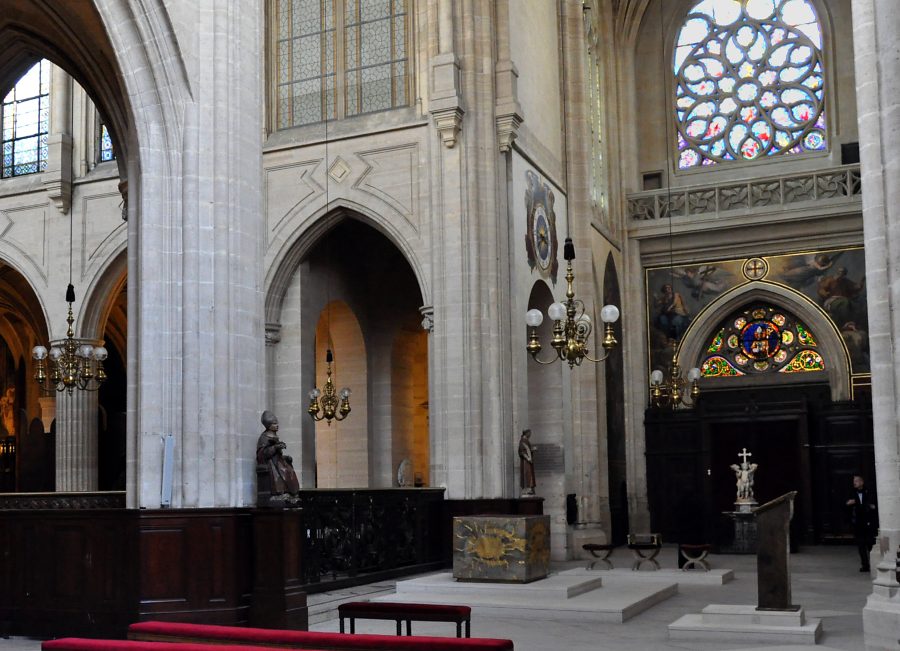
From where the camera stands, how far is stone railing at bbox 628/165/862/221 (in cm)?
2323

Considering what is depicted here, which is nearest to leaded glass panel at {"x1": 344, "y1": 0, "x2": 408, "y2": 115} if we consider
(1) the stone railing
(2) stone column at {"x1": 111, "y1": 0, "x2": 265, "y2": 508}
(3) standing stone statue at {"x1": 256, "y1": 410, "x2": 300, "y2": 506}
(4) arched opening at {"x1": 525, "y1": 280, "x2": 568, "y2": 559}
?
(4) arched opening at {"x1": 525, "y1": 280, "x2": 568, "y2": 559}

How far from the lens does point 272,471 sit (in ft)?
33.5

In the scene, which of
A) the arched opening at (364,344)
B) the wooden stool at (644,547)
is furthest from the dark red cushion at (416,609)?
the arched opening at (364,344)

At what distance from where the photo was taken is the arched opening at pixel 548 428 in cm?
1977

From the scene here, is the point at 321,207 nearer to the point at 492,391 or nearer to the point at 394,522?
the point at 492,391

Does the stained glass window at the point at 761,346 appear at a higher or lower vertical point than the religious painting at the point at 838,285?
lower

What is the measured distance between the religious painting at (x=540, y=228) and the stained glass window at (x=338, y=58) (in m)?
2.69

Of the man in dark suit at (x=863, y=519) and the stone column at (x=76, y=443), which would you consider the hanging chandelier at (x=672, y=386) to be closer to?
the man in dark suit at (x=863, y=519)

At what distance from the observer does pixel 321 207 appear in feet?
63.8

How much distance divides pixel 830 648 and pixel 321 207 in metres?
12.5

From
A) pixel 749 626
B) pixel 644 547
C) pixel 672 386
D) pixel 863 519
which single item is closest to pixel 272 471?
pixel 749 626

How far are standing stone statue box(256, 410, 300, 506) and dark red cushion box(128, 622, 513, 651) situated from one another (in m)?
3.68

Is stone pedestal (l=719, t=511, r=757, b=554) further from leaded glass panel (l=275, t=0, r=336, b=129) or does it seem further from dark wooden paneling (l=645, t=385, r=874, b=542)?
leaded glass panel (l=275, t=0, r=336, b=129)

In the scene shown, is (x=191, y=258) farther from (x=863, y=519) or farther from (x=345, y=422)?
(x=345, y=422)
